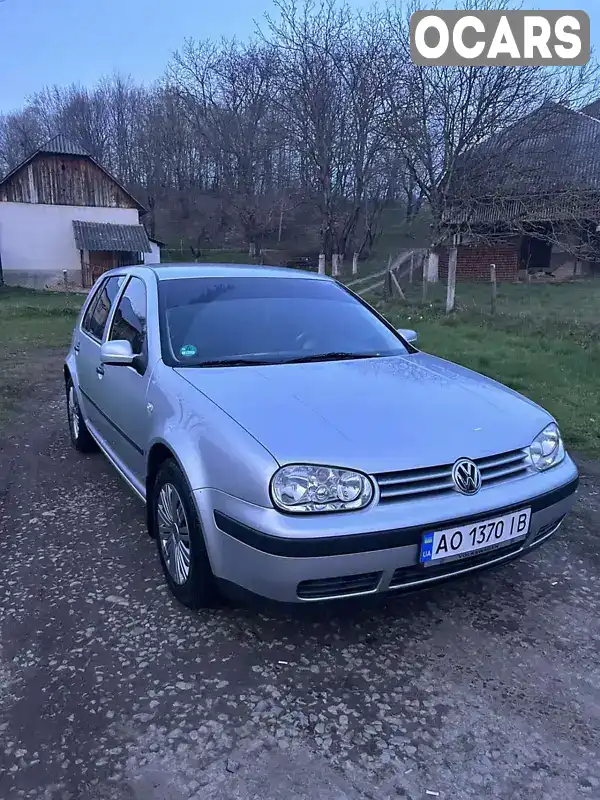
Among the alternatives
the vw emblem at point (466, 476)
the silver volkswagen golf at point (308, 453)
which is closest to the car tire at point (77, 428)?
the silver volkswagen golf at point (308, 453)

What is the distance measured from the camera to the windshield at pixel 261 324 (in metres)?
3.40

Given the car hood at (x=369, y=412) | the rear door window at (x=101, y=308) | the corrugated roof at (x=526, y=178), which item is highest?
the corrugated roof at (x=526, y=178)

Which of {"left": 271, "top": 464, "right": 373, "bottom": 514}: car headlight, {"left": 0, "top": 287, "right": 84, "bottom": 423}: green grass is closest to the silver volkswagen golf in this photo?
{"left": 271, "top": 464, "right": 373, "bottom": 514}: car headlight

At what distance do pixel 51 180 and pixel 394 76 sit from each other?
1910 centimetres

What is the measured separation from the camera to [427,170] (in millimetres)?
20219

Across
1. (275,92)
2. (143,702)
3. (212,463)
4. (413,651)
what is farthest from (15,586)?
(275,92)

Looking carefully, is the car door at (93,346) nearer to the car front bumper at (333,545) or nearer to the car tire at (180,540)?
the car tire at (180,540)

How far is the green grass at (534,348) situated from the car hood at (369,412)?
2.74 meters

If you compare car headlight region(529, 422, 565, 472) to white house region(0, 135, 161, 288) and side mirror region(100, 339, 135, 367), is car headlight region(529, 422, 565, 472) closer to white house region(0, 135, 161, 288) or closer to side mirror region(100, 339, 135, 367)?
side mirror region(100, 339, 135, 367)

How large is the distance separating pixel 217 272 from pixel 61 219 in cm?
3100

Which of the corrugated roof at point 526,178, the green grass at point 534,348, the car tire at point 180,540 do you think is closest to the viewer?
the car tire at point 180,540

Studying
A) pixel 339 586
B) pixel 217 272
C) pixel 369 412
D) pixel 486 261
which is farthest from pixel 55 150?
pixel 339 586

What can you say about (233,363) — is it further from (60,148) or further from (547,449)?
(60,148)

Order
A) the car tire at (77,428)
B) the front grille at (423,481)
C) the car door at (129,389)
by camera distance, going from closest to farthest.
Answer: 1. the front grille at (423,481)
2. the car door at (129,389)
3. the car tire at (77,428)
